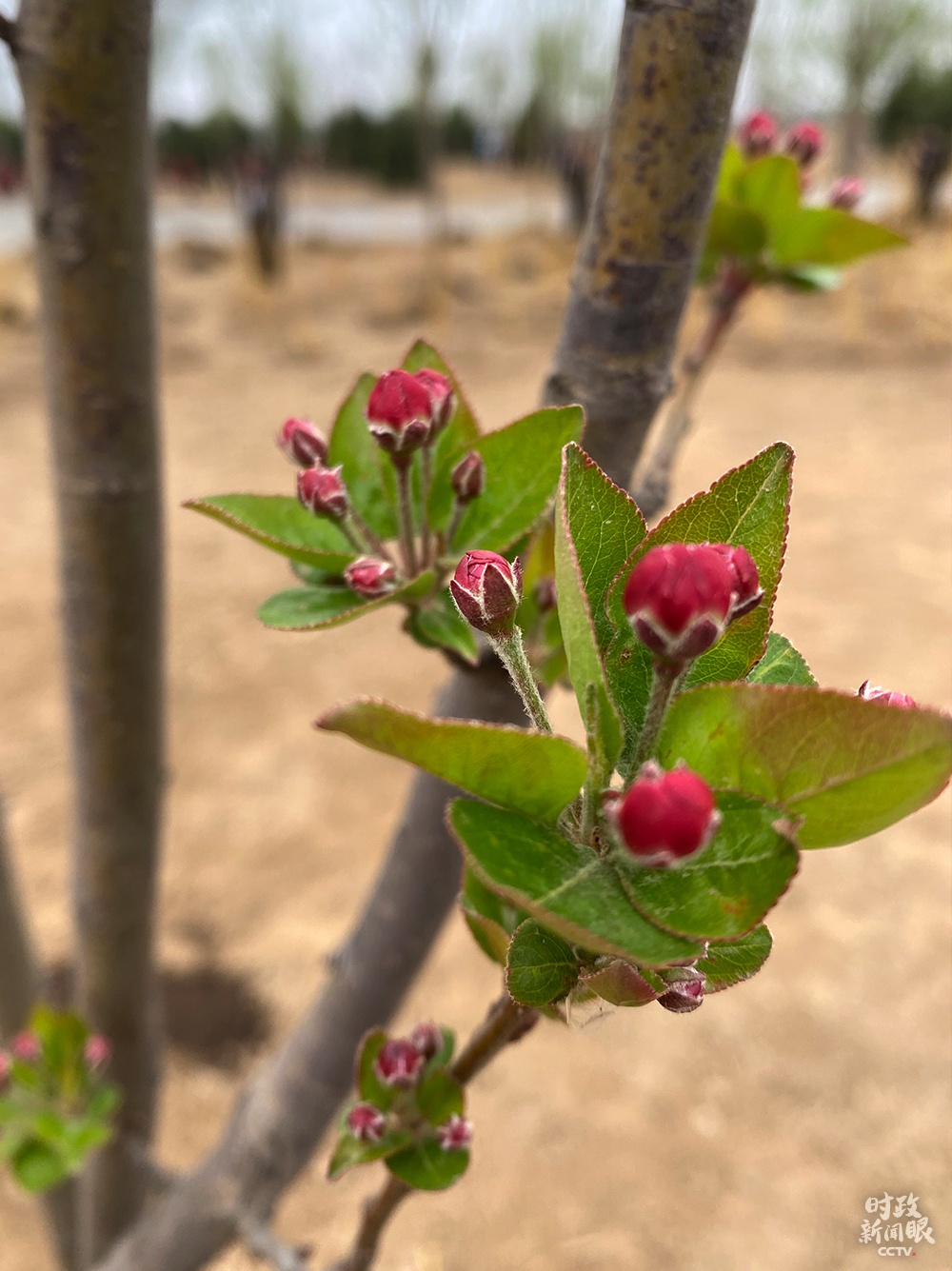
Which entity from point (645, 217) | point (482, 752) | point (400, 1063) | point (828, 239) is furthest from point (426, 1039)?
point (828, 239)

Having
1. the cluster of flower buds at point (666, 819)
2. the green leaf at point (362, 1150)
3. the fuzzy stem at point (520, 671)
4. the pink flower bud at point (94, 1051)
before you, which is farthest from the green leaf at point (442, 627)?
the pink flower bud at point (94, 1051)

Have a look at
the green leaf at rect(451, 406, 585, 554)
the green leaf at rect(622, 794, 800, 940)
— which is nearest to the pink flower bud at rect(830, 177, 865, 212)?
the green leaf at rect(451, 406, 585, 554)

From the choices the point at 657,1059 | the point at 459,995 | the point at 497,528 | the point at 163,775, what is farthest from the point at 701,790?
the point at 459,995

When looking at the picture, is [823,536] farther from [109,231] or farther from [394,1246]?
[109,231]

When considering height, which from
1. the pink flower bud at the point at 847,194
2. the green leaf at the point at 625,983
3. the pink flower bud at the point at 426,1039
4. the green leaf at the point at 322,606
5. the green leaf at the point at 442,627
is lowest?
the pink flower bud at the point at 426,1039

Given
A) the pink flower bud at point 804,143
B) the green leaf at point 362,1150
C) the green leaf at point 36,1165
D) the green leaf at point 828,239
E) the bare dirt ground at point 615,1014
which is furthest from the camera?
the bare dirt ground at point 615,1014

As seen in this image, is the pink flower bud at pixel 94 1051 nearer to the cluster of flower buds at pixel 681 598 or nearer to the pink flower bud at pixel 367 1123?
the pink flower bud at pixel 367 1123

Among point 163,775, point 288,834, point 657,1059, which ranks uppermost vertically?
point 163,775
